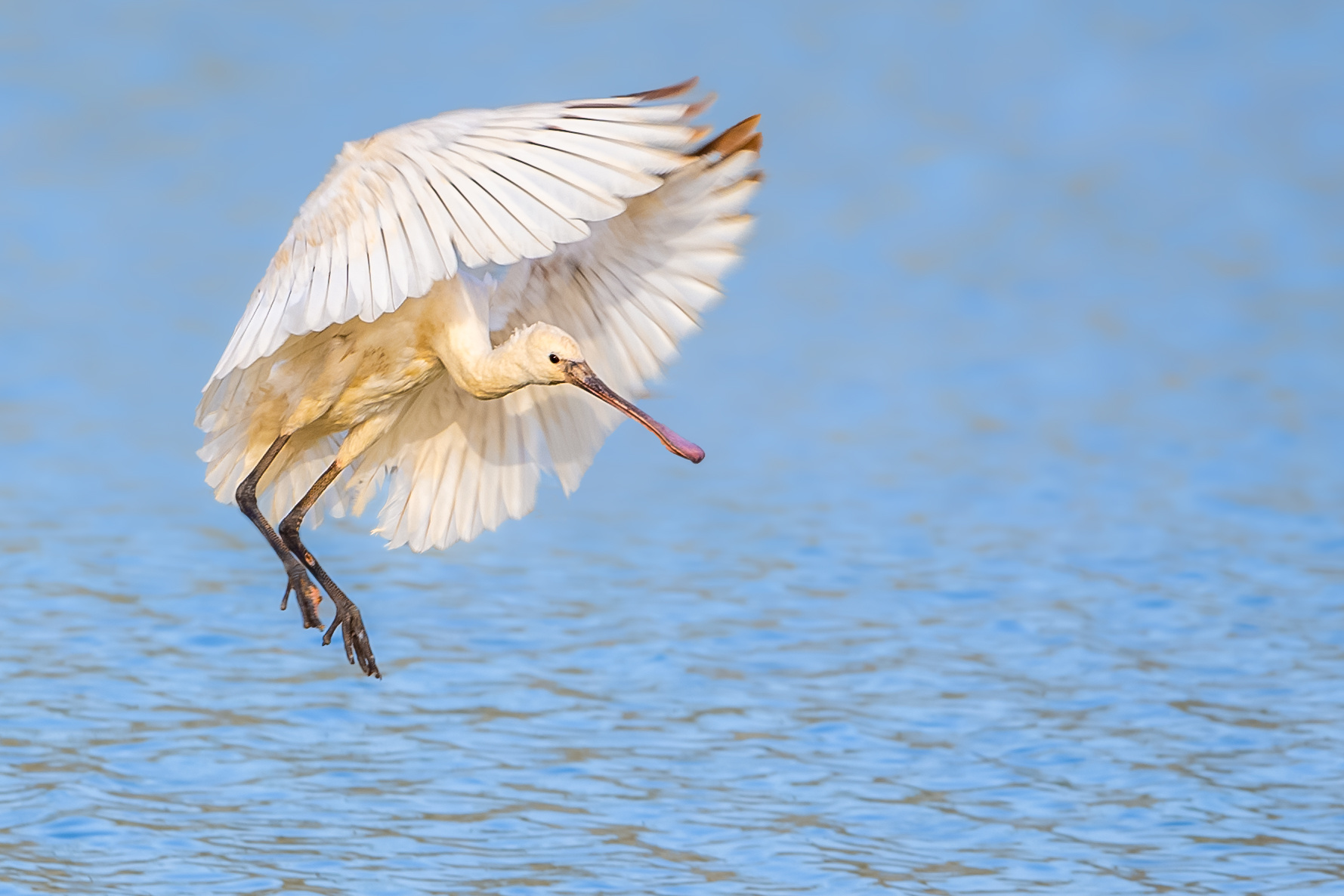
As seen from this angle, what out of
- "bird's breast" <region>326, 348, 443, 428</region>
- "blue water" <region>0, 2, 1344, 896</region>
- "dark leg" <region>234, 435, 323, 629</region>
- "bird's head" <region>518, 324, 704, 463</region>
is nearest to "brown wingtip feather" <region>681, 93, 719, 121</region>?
"bird's head" <region>518, 324, 704, 463</region>

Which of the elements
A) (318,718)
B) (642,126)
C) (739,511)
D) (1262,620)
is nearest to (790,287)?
(739,511)

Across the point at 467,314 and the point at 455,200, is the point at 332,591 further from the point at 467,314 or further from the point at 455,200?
the point at 455,200

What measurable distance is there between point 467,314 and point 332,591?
3.16 ft

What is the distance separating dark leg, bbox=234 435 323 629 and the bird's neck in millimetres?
697

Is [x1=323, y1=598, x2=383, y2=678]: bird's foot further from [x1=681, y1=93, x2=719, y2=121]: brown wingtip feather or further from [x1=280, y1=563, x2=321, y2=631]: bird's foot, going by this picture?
[x1=681, y1=93, x2=719, y2=121]: brown wingtip feather

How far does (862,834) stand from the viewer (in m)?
7.77

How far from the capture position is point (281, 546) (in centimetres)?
636

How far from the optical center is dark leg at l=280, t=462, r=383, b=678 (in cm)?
629

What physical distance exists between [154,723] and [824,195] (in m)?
10.7

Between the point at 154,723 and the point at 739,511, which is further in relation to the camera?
the point at 739,511

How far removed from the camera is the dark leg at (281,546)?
245 inches

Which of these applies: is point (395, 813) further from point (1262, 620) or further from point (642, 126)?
point (1262, 620)

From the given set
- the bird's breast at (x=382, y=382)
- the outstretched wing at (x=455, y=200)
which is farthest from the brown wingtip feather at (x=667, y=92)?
the bird's breast at (x=382, y=382)

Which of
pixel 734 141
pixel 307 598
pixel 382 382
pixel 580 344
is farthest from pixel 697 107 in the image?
pixel 307 598
